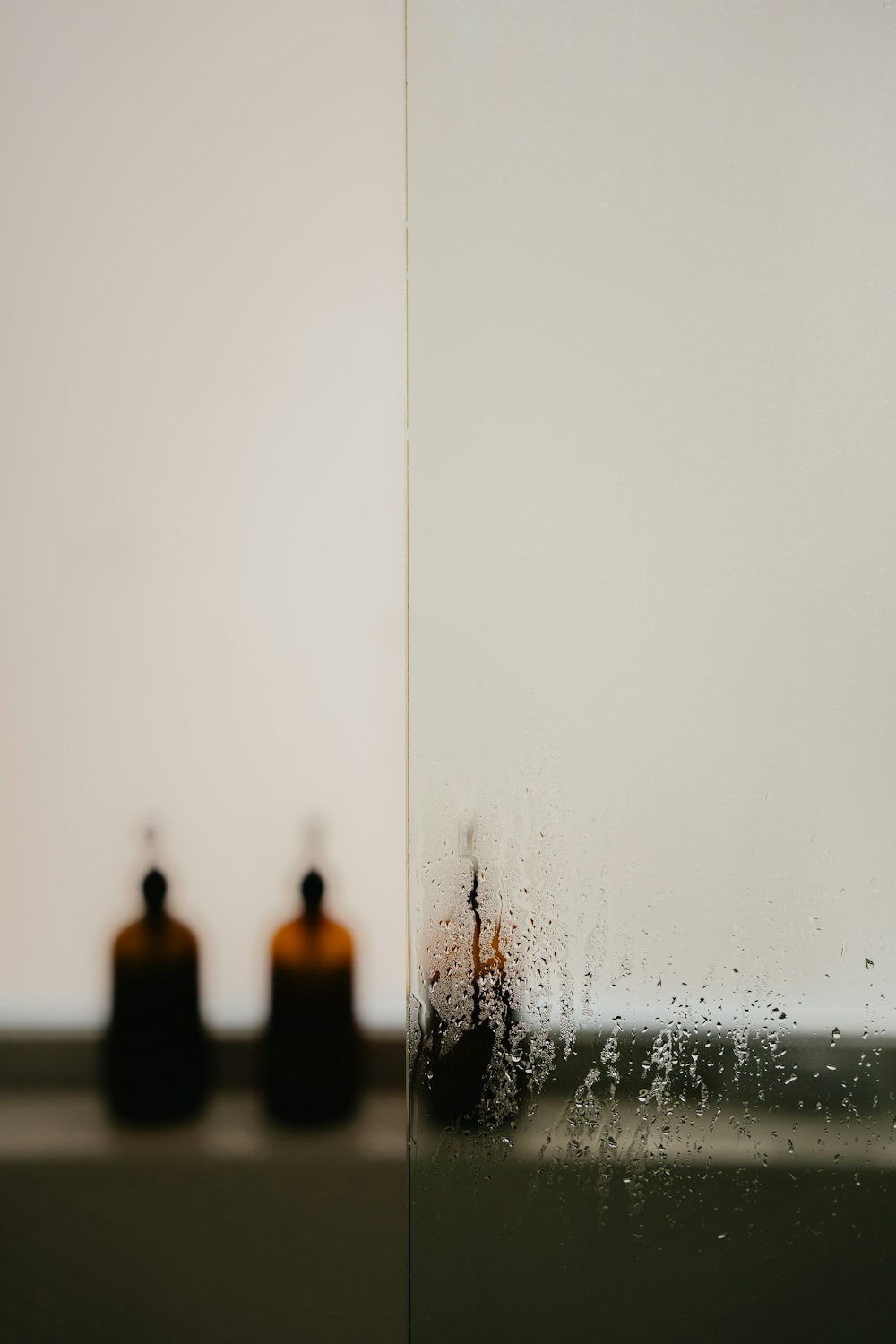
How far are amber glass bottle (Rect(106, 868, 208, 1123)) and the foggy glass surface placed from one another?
33 centimetres

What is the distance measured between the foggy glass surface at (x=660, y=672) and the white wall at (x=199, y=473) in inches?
13.6

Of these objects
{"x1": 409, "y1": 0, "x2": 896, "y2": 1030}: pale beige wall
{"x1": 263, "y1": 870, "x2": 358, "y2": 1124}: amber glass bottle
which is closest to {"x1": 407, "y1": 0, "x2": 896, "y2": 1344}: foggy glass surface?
{"x1": 409, "y1": 0, "x2": 896, "y2": 1030}: pale beige wall

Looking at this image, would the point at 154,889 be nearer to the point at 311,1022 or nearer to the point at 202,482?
→ the point at 311,1022

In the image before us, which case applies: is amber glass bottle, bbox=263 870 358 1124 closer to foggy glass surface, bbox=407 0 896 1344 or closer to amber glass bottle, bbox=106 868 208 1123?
amber glass bottle, bbox=106 868 208 1123

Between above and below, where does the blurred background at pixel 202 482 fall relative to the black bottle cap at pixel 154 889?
above

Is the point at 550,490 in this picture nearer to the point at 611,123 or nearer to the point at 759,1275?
the point at 611,123

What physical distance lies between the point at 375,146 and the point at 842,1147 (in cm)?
78

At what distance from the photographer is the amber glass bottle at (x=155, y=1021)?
699 millimetres

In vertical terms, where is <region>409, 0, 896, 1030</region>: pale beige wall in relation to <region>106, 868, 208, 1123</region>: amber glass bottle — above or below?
above

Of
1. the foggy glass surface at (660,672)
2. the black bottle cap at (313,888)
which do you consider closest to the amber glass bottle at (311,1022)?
the black bottle cap at (313,888)

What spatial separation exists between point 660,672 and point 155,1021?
1.64ft

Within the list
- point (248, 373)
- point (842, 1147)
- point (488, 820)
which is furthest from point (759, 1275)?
point (248, 373)

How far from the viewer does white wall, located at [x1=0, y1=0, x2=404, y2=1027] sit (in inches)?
30.9

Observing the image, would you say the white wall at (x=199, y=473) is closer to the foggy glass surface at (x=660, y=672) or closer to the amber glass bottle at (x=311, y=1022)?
the amber glass bottle at (x=311, y=1022)
